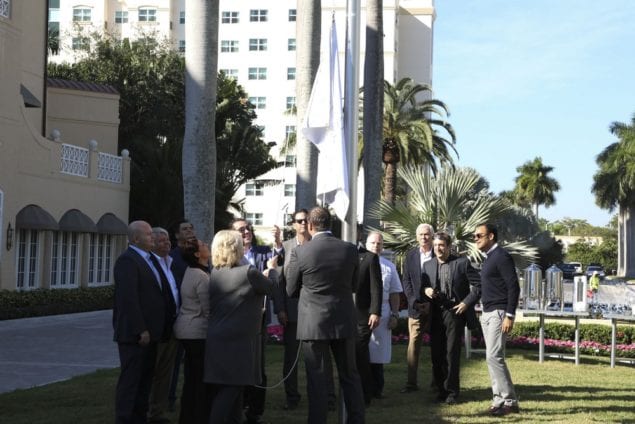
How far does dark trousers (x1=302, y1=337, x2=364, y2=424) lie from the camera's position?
358 inches

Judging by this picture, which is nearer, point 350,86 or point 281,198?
point 350,86

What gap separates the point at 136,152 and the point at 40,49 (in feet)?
36.8

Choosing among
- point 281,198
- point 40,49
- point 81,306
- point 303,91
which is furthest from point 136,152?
point 281,198

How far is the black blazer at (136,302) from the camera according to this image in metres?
8.86

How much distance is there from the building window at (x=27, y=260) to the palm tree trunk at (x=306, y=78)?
11834 millimetres

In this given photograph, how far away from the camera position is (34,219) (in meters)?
27.0

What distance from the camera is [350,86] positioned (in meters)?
10.2

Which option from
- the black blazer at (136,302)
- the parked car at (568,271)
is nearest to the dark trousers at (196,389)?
the black blazer at (136,302)

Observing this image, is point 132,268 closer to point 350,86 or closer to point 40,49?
point 350,86

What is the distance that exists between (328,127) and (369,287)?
2.10 metres

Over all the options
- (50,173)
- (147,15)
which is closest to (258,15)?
(147,15)

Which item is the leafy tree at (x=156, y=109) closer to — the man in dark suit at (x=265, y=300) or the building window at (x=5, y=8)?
the building window at (x=5, y=8)

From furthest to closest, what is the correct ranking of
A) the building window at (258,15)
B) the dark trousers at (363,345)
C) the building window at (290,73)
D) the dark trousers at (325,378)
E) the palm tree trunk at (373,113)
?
the building window at (258,15) < the building window at (290,73) < the palm tree trunk at (373,113) < the dark trousers at (363,345) < the dark trousers at (325,378)

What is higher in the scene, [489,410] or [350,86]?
[350,86]
